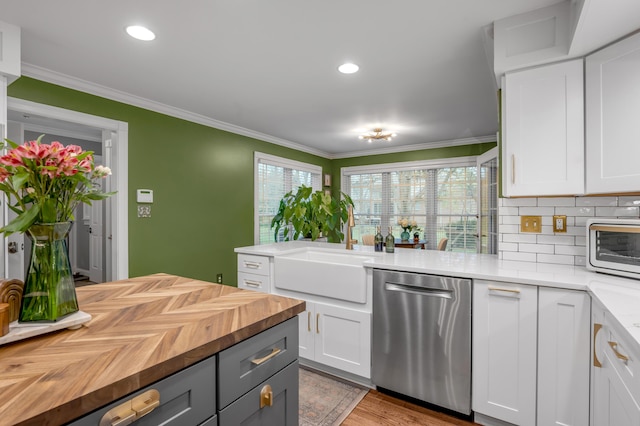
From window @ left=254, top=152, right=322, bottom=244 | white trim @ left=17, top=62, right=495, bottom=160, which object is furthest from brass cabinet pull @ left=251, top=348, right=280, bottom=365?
window @ left=254, top=152, right=322, bottom=244

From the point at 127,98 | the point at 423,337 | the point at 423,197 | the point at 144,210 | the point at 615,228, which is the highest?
the point at 127,98

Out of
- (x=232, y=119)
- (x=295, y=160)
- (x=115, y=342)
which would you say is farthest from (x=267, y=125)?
(x=115, y=342)

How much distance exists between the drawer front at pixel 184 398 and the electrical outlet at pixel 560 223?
87.9 inches

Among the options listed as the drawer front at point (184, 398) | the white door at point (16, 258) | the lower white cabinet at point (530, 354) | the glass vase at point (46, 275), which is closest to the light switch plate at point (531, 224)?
the lower white cabinet at point (530, 354)

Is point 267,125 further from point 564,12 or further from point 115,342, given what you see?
point 115,342

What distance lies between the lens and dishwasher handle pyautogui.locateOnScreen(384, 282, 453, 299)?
6.51 feet

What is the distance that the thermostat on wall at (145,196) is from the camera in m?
3.25

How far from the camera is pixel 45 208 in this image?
868mm

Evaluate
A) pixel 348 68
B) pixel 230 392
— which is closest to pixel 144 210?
pixel 348 68

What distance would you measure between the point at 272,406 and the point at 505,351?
141cm

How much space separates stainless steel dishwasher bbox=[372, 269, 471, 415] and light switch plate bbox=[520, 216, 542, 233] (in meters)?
0.70

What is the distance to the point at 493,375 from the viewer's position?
1.87 meters

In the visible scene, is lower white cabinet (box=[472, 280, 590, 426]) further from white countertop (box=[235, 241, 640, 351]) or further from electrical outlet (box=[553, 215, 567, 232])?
electrical outlet (box=[553, 215, 567, 232])

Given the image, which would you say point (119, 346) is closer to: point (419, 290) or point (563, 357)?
point (419, 290)
